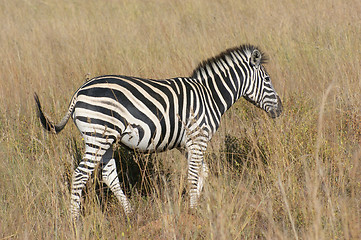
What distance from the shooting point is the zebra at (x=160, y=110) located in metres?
3.54

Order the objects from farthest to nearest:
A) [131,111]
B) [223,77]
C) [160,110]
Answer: [223,77]
[160,110]
[131,111]

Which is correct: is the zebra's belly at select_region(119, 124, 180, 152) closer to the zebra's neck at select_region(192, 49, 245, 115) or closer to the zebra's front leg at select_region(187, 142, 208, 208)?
the zebra's front leg at select_region(187, 142, 208, 208)

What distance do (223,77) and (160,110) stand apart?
1.01 metres

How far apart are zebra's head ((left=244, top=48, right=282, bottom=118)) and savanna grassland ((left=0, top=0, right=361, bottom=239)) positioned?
0.17 metres

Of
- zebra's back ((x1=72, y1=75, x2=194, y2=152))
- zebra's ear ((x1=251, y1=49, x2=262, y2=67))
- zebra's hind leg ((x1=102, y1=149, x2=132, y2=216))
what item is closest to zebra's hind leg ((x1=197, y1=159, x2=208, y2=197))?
zebra's back ((x1=72, y1=75, x2=194, y2=152))

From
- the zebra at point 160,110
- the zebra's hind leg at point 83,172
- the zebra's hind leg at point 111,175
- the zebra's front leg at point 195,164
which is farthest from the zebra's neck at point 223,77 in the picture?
the zebra's hind leg at point 83,172

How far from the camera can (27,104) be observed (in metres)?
5.88

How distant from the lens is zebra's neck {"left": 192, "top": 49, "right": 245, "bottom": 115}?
4426 millimetres

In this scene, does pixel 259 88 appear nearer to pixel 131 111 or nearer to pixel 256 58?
pixel 256 58

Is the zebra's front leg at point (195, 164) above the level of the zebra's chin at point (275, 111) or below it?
below

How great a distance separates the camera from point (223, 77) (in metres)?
4.49

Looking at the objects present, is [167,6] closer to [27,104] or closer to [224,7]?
[224,7]

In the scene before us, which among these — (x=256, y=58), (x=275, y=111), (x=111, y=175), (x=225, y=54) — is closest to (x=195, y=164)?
(x=111, y=175)

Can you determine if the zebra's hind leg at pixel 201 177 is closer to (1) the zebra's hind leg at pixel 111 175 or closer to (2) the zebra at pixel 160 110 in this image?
(2) the zebra at pixel 160 110
